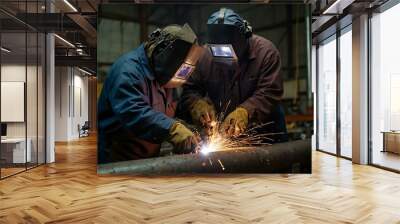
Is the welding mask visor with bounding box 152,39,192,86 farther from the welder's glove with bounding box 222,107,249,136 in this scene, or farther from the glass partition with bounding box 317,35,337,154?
the glass partition with bounding box 317,35,337,154

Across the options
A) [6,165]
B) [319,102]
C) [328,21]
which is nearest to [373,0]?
[328,21]

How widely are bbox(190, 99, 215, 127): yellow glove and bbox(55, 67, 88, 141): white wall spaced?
1057cm

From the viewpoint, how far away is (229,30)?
6688mm

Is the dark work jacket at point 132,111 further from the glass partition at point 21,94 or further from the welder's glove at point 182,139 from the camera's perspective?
the glass partition at point 21,94

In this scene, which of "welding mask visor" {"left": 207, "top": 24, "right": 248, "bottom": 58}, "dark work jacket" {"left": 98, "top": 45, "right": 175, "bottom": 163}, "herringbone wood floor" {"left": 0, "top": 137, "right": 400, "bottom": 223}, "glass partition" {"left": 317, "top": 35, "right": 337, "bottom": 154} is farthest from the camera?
"glass partition" {"left": 317, "top": 35, "right": 337, "bottom": 154}

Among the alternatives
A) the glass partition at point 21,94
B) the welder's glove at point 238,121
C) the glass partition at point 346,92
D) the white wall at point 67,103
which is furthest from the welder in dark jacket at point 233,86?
the white wall at point 67,103

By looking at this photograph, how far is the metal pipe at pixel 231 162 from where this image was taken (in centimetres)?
659

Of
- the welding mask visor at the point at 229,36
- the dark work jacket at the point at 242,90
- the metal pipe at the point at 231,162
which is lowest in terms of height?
the metal pipe at the point at 231,162

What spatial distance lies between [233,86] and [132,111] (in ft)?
5.83

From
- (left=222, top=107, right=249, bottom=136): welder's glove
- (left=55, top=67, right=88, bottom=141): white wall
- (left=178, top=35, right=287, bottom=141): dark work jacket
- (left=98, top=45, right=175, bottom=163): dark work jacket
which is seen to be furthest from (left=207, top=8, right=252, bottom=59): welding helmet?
(left=55, top=67, right=88, bottom=141): white wall

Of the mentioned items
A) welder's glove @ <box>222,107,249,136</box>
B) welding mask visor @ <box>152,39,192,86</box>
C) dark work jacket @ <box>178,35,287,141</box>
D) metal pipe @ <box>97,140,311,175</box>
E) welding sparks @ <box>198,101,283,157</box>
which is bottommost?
metal pipe @ <box>97,140,311,175</box>

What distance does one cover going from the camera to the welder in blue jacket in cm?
644

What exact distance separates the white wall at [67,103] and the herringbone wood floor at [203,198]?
869 cm

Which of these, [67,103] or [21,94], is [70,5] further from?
[67,103]
